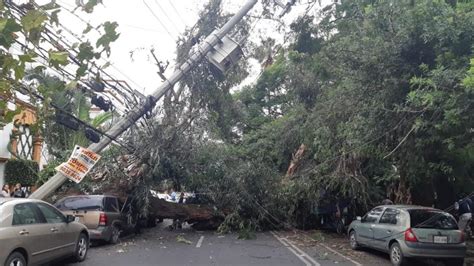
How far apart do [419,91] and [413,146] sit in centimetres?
358

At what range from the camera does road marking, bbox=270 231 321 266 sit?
12.6m

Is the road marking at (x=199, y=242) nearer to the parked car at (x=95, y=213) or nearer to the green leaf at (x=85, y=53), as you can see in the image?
the parked car at (x=95, y=213)

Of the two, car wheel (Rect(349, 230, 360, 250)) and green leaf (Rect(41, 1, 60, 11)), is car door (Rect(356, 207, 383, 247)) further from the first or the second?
green leaf (Rect(41, 1, 60, 11))

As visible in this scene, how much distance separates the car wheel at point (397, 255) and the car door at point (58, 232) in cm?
769

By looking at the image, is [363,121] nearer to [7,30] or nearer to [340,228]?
[340,228]

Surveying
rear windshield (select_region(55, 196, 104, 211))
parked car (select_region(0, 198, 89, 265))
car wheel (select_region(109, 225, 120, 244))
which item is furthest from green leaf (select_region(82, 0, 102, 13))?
car wheel (select_region(109, 225, 120, 244))

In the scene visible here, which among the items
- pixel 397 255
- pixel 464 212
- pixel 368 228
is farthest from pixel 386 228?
pixel 464 212

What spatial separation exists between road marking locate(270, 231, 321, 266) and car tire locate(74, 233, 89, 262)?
5.42 metres

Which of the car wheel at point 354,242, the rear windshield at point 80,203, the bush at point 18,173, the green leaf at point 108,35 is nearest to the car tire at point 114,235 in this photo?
the rear windshield at point 80,203

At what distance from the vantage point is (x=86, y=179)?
61.0 ft

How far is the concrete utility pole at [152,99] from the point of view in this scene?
14.5 metres

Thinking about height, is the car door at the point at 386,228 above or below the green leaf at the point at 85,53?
below

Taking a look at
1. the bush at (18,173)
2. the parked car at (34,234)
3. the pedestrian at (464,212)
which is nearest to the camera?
the parked car at (34,234)

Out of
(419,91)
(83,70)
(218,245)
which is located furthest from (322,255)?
(83,70)
